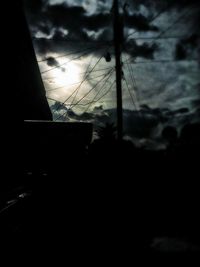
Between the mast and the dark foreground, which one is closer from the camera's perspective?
the dark foreground

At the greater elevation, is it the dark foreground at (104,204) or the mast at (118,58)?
the mast at (118,58)

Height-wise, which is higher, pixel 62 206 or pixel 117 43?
pixel 117 43

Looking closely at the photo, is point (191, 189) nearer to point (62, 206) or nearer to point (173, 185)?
point (173, 185)

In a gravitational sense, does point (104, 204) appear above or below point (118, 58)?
below

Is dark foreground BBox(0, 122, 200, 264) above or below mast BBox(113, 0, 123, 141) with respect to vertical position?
below

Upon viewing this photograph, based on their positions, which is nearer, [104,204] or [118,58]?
[104,204]

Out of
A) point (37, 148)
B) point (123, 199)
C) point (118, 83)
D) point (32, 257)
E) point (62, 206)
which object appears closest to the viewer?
point (32, 257)

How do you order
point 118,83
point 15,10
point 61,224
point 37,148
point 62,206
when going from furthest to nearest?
point 15,10 → point 118,83 → point 37,148 → point 62,206 → point 61,224

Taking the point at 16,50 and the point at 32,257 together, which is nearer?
the point at 32,257

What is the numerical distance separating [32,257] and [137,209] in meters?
3.29

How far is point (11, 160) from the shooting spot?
9.40 metres

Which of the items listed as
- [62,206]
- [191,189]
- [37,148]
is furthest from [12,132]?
[191,189]

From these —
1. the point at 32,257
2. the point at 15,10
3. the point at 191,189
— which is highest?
the point at 15,10

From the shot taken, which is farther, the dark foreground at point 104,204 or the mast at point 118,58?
the mast at point 118,58
